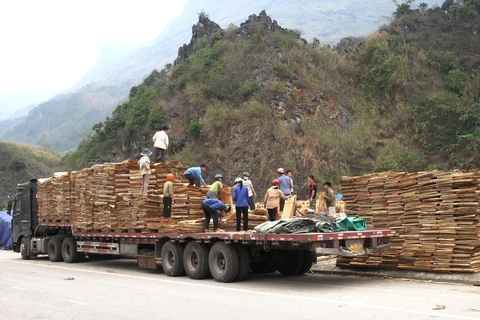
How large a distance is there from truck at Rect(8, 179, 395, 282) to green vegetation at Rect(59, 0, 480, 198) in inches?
621

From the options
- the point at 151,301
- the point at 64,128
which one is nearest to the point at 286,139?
the point at 151,301

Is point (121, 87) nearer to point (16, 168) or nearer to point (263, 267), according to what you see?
point (16, 168)

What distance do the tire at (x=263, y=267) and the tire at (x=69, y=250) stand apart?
784 cm

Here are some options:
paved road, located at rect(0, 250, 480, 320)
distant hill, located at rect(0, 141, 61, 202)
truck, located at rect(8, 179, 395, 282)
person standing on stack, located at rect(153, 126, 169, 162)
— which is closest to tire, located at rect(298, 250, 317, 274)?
truck, located at rect(8, 179, 395, 282)

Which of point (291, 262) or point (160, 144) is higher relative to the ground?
point (160, 144)

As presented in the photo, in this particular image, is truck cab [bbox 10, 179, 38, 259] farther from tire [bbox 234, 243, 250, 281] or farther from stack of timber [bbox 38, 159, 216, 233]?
tire [bbox 234, 243, 250, 281]

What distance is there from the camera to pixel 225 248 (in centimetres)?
1251

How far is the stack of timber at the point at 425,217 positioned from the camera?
11.9m

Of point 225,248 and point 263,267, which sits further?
point 263,267

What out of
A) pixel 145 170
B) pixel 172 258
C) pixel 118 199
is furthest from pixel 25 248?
pixel 172 258

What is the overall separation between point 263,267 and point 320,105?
904 inches

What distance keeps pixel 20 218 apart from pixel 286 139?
650 inches

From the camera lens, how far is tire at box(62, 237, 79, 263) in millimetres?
19438

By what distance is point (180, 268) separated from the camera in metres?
14.1
